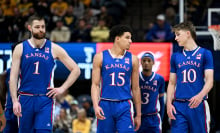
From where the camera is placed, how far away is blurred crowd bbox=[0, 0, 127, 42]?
16.9 metres

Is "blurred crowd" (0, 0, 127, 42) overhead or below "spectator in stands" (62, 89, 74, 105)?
overhead

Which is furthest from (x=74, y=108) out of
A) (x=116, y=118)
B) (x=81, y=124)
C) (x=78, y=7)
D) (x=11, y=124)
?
(x=116, y=118)

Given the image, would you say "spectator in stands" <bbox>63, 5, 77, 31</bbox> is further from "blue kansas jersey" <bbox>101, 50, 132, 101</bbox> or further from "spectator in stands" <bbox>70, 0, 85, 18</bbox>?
"blue kansas jersey" <bbox>101, 50, 132, 101</bbox>

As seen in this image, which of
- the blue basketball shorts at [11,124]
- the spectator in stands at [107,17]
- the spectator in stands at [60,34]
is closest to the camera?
the blue basketball shorts at [11,124]

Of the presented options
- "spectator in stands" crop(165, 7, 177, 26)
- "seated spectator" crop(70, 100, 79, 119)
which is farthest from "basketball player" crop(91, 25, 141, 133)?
"spectator in stands" crop(165, 7, 177, 26)

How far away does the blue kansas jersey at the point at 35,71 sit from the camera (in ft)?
29.2

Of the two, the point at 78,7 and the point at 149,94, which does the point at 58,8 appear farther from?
the point at 149,94

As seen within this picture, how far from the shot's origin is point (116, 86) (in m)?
8.92

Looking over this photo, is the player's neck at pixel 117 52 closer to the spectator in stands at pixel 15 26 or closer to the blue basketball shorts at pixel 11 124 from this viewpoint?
the blue basketball shorts at pixel 11 124

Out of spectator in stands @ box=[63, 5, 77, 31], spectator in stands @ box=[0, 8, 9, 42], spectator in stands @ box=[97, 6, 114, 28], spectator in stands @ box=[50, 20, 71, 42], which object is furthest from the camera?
spectator in stands @ box=[63, 5, 77, 31]

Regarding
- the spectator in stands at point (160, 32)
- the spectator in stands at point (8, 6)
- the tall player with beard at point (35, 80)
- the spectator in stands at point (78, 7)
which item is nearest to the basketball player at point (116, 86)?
the tall player with beard at point (35, 80)

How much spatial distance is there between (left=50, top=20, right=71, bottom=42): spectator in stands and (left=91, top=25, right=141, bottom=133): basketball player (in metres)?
8.01

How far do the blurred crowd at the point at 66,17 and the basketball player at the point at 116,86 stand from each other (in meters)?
7.57

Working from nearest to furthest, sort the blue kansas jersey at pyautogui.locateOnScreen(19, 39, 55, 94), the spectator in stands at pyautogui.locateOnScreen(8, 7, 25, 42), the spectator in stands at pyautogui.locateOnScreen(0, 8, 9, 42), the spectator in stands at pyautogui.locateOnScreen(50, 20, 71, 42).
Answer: the blue kansas jersey at pyautogui.locateOnScreen(19, 39, 55, 94) < the spectator in stands at pyautogui.locateOnScreen(0, 8, 9, 42) < the spectator in stands at pyautogui.locateOnScreen(50, 20, 71, 42) < the spectator in stands at pyautogui.locateOnScreen(8, 7, 25, 42)
